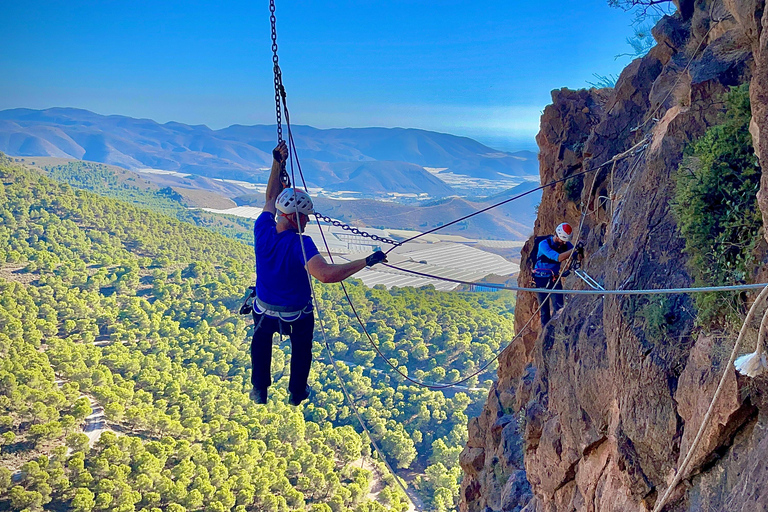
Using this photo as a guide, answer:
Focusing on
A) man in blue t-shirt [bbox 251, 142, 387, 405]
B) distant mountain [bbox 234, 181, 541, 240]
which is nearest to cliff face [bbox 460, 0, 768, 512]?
man in blue t-shirt [bbox 251, 142, 387, 405]

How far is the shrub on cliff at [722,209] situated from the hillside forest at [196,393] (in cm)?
2798

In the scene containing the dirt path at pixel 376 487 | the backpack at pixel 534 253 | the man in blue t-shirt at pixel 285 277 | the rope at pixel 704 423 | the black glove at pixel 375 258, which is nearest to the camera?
the rope at pixel 704 423

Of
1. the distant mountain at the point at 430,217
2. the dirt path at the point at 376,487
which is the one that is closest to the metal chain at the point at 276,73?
the dirt path at the point at 376,487

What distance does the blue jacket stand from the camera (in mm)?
8758

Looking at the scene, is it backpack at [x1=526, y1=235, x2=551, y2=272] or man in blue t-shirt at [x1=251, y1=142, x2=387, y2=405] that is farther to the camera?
backpack at [x1=526, y1=235, x2=551, y2=272]

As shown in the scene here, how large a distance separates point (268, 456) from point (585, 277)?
3105 cm

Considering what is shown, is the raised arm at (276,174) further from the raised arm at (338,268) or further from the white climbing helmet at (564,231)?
the white climbing helmet at (564,231)

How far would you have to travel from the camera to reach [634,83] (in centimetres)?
893

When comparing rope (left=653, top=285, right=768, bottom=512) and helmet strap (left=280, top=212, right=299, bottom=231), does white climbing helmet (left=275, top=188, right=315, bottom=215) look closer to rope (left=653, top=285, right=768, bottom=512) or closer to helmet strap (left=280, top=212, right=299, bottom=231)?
helmet strap (left=280, top=212, right=299, bottom=231)

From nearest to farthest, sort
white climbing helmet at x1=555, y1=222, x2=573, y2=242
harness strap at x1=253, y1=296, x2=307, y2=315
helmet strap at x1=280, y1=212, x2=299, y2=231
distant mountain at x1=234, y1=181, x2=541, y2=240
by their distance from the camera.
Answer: helmet strap at x1=280, y1=212, x2=299, y2=231 → harness strap at x1=253, y1=296, x2=307, y2=315 → white climbing helmet at x1=555, y1=222, x2=573, y2=242 → distant mountain at x1=234, y1=181, x2=541, y2=240

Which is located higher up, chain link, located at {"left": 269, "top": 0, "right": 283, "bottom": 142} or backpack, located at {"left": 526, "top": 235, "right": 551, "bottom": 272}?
chain link, located at {"left": 269, "top": 0, "right": 283, "bottom": 142}

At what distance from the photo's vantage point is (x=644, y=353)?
15.7 feet

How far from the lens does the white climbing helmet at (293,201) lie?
218 inches

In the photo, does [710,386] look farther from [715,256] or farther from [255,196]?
[255,196]
